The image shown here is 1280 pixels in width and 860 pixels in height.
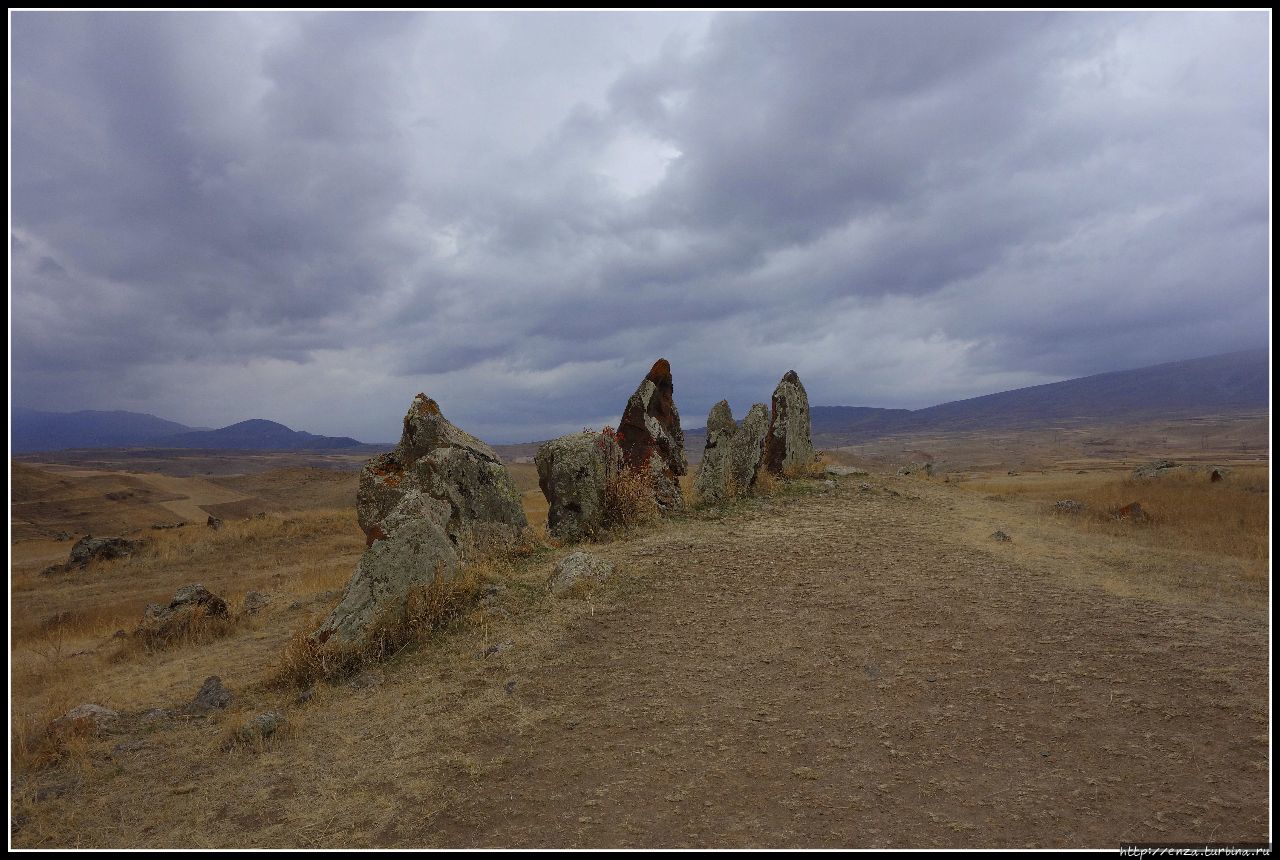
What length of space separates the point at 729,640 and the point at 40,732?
6.11 metres

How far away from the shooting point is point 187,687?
7.19m

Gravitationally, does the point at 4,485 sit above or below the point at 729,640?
above

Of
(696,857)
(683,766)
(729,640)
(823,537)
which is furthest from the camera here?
(823,537)

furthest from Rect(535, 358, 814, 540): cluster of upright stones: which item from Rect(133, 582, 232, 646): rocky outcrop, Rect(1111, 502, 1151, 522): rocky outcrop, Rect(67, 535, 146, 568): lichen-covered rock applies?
Rect(67, 535, 146, 568): lichen-covered rock

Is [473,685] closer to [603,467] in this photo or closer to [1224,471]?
[603,467]

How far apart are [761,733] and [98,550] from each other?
69.1 ft

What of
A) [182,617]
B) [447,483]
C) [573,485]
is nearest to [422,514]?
[447,483]

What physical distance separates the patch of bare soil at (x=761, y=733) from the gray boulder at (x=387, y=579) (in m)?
0.70

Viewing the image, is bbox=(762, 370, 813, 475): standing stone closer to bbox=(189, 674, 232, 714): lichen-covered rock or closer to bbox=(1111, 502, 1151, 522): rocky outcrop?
bbox=(1111, 502, 1151, 522): rocky outcrop

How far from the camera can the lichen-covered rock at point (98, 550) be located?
1855 centimetres

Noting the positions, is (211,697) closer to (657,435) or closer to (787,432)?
(657,435)

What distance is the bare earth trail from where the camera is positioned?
4.02 m

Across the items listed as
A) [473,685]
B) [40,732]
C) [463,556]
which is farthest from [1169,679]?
[40,732]

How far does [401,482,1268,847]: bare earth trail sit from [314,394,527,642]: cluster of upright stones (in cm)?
205
